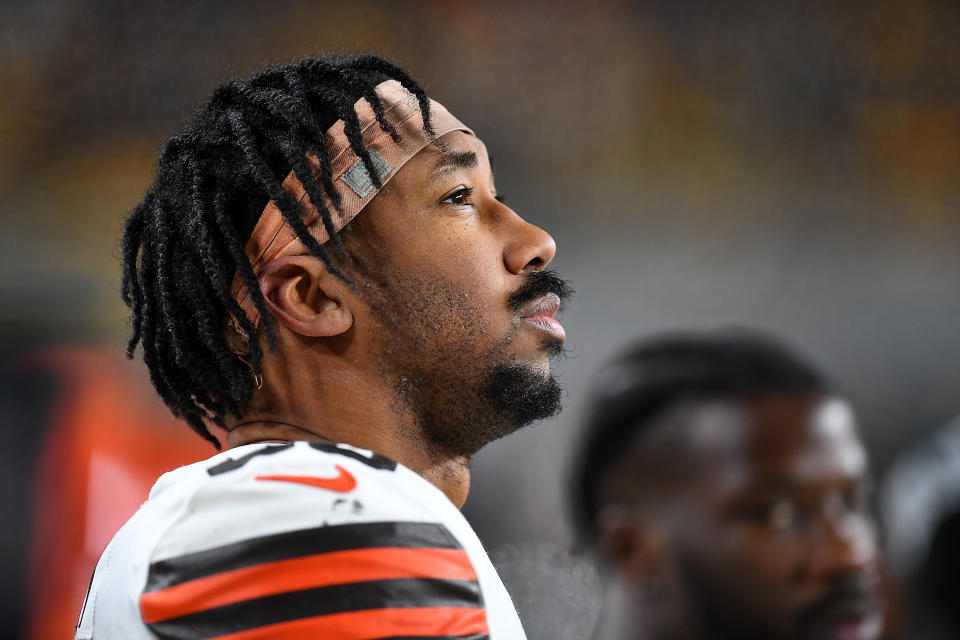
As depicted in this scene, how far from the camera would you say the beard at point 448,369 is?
1324mm

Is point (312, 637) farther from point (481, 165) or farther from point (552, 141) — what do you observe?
point (552, 141)

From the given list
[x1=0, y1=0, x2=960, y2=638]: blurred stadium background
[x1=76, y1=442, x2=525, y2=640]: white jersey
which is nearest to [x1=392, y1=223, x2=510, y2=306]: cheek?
[x1=76, y1=442, x2=525, y2=640]: white jersey

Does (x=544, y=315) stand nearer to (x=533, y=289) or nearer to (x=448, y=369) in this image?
(x=533, y=289)

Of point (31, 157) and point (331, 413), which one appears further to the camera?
point (31, 157)

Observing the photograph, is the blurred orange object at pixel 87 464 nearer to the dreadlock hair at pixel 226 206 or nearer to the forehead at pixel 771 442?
the forehead at pixel 771 442

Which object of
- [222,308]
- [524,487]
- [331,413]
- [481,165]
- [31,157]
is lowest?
[524,487]

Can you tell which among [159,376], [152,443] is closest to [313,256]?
[159,376]

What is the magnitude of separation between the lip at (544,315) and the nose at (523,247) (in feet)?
0.16

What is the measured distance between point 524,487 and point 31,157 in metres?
1.95

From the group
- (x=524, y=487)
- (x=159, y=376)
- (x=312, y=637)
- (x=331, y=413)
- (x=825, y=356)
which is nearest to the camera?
(x=312, y=637)

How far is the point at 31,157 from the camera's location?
3193 mm

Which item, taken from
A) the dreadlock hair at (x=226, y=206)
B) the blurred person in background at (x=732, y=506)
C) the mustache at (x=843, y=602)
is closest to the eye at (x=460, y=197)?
the dreadlock hair at (x=226, y=206)

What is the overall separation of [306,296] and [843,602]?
167cm

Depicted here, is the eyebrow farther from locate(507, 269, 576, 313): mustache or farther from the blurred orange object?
the blurred orange object
